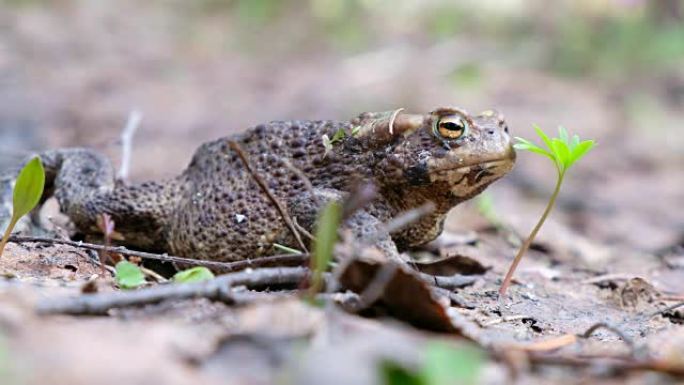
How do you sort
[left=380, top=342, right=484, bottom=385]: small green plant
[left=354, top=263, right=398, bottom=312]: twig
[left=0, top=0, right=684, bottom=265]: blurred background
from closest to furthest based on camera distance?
1. [left=380, top=342, right=484, bottom=385]: small green plant
2. [left=354, top=263, right=398, bottom=312]: twig
3. [left=0, top=0, right=684, bottom=265]: blurred background

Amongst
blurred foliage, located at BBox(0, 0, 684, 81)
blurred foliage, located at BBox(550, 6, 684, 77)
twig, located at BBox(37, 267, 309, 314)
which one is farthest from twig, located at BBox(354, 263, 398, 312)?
blurred foliage, located at BBox(550, 6, 684, 77)

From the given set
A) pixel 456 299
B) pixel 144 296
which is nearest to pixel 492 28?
pixel 456 299

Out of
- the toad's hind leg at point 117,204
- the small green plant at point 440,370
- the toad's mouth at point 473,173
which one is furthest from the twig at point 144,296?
the toad's hind leg at point 117,204

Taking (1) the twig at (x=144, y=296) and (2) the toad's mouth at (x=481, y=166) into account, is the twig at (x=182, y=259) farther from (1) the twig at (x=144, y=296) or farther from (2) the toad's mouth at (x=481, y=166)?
(2) the toad's mouth at (x=481, y=166)

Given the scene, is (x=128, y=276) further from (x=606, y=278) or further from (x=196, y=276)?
(x=606, y=278)

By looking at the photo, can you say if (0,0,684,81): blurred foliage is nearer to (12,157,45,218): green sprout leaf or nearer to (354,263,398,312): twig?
(12,157,45,218): green sprout leaf
